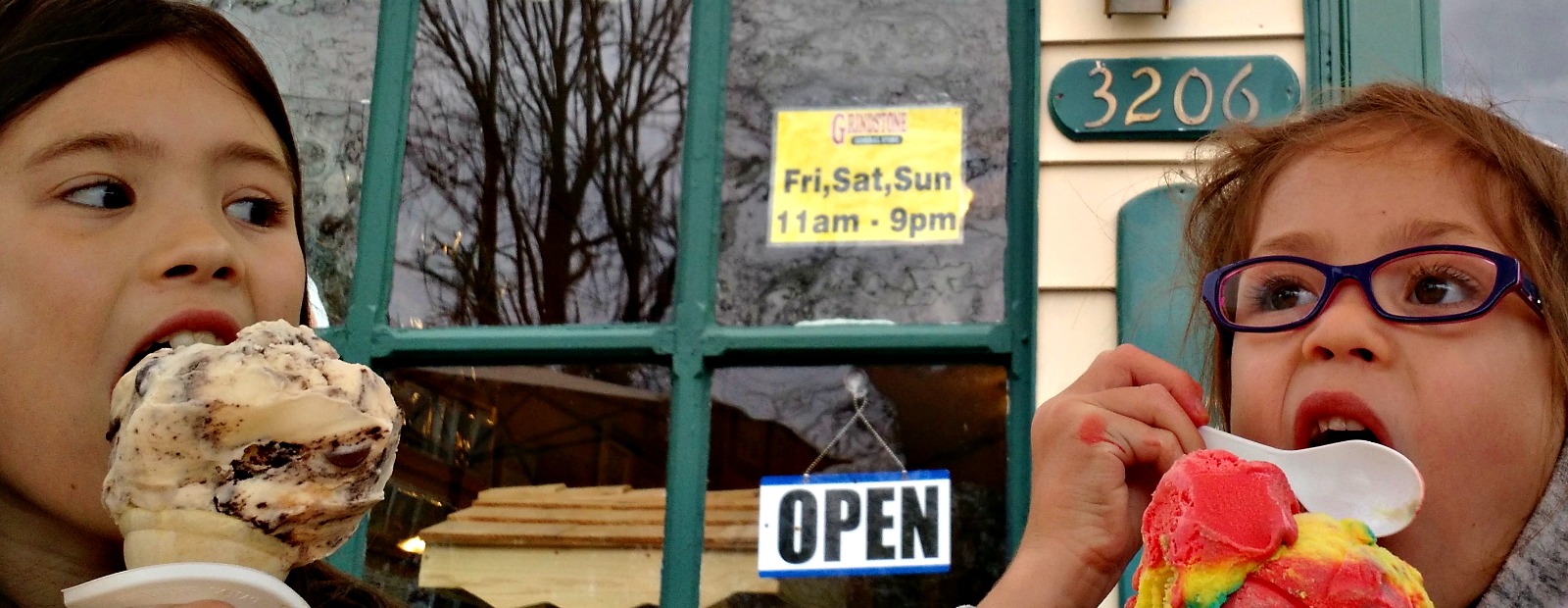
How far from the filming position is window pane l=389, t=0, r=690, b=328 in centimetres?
293

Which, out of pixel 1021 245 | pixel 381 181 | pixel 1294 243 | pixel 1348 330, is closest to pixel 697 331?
pixel 1021 245

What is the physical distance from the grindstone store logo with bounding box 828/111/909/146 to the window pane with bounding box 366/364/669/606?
645 millimetres

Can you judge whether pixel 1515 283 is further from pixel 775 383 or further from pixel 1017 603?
pixel 775 383

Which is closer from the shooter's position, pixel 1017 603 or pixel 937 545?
pixel 1017 603

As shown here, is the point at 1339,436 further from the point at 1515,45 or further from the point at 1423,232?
the point at 1515,45

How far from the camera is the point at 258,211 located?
5.19 feet

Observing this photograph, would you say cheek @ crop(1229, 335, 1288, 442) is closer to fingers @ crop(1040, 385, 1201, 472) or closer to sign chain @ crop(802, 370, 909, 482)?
fingers @ crop(1040, 385, 1201, 472)

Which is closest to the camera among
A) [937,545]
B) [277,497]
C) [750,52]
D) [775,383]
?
[277,497]

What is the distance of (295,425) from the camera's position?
1297 millimetres

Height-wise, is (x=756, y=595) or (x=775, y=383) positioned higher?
(x=775, y=383)

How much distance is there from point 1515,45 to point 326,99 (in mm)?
2536

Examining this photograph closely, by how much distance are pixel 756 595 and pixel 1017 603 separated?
1.11m

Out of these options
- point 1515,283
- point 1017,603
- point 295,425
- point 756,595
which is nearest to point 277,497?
point 295,425

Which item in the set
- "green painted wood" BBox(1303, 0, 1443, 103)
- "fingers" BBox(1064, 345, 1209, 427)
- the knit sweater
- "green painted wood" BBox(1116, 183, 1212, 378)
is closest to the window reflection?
"green painted wood" BBox(1116, 183, 1212, 378)
